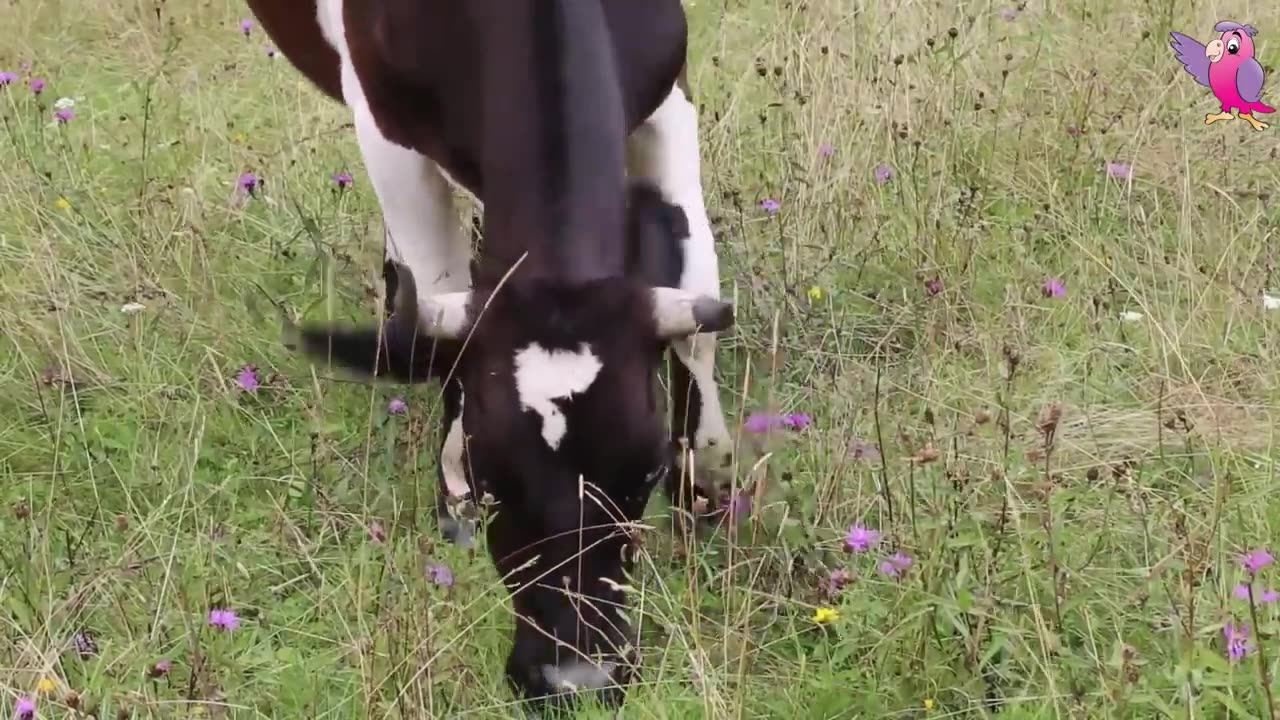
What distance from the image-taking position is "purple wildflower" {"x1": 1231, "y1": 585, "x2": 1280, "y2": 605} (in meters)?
1.81

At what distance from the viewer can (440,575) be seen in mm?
2129

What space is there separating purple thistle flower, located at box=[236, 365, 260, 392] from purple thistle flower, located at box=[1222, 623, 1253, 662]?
1959mm

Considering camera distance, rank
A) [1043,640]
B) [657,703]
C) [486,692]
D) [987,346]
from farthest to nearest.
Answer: [987,346] < [486,692] < [657,703] < [1043,640]

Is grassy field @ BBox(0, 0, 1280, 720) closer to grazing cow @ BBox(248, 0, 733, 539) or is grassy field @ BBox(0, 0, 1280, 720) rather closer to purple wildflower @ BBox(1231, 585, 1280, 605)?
purple wildflower @ BBox(1231, 585, 1280, 605)

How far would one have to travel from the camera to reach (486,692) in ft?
6.97

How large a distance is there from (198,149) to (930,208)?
2.45 metres

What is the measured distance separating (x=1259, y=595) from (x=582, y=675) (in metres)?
1.00

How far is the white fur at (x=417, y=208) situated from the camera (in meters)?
3.08

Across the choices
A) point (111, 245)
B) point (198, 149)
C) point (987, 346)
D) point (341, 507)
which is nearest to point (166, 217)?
point (111, 245)

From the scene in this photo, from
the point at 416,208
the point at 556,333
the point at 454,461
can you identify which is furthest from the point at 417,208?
the point at 556,333

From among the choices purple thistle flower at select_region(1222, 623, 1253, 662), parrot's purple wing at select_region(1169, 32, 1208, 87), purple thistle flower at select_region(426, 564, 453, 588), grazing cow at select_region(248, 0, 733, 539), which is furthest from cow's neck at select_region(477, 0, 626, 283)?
parrot's purple wing at select_region(1169, 32, 1208, 87)

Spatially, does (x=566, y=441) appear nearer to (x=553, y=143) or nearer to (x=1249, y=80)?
(x=553, y=143)

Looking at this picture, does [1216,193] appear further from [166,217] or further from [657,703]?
[166,217]

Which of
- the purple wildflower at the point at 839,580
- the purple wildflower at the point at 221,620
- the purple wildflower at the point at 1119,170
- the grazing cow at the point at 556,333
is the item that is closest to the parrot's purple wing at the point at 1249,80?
the purple wildflower at the point at 1119,170
